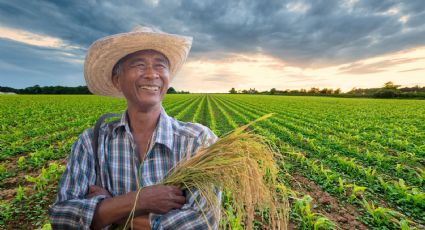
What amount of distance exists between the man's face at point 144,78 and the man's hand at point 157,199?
0.61 meters

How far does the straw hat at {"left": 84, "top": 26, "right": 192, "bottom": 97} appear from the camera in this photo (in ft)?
5.94

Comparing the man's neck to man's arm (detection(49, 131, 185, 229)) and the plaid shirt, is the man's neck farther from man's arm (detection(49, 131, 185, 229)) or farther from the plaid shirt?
man's arm (detection(49, 131, 185, 229))

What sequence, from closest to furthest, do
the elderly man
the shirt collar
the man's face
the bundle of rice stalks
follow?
the bundle of rice stalks
the elderly man
the shirt collar
the man's face

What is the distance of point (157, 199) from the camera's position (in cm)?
140

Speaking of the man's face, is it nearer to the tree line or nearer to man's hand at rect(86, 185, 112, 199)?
man's hand at rect(86, 185, 112, 199)

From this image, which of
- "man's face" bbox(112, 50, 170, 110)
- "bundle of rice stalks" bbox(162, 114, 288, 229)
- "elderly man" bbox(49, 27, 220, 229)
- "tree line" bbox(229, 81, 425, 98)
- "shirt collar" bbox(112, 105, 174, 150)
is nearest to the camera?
"bundle of rice stalks" bbox(162, 114, 288, 229)

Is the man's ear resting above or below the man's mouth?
above

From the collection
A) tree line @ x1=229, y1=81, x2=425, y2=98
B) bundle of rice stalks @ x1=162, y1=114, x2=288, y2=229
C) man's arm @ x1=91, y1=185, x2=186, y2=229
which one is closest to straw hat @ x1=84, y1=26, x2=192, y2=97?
bundle of rice stalks @ x1=162, y1=114, x2=288, y2=229

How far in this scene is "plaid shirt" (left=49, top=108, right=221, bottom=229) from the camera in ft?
4.93

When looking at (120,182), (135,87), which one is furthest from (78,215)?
(135,87)

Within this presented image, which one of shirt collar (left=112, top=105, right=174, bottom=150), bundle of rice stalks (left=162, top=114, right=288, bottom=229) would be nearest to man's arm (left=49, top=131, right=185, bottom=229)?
bundle of rice stalks (left=162, top=114, right=288, bottom=229)

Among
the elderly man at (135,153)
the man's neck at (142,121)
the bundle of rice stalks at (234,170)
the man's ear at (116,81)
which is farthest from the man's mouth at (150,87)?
the bundle of rice stalks at (234,170)

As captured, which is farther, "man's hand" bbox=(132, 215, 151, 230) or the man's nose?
the man's nose

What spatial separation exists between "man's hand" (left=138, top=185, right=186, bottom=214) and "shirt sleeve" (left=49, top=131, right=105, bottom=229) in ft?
0.92
